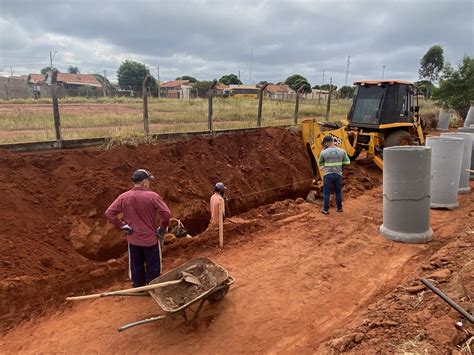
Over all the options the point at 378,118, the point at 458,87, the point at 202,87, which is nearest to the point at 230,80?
the point at 202,87

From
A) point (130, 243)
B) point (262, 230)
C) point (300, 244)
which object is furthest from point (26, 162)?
point (300, 244)

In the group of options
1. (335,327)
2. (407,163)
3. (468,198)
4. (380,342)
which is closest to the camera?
(380,342)

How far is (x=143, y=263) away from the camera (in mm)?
5328

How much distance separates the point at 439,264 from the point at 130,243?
4.38 meters

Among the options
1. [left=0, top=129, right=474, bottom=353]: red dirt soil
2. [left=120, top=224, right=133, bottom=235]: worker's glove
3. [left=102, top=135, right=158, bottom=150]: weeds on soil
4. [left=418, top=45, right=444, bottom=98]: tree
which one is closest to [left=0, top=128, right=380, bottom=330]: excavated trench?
[left=0, top=129, right=474, bottom=353]: red dirt soil

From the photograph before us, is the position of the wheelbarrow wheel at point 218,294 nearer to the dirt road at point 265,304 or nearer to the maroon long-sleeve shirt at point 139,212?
the dirt road at point 265,304

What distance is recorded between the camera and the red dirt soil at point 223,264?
14.1 ft

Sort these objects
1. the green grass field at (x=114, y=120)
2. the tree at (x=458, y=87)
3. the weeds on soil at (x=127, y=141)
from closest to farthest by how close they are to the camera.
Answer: the weeds on soil at (x=127, y=141) < the green grass field at (x=114, y=120) < the tree at (x=458, y=87)

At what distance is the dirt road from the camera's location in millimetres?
4391

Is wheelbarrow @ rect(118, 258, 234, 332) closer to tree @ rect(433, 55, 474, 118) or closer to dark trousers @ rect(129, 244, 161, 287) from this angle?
dark trousers @ rect(129, 244, 161, 287)

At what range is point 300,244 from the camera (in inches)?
277

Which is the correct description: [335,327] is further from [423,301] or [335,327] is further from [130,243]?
[130,243]

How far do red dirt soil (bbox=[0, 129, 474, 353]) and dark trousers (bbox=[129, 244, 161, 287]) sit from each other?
35 centimetres

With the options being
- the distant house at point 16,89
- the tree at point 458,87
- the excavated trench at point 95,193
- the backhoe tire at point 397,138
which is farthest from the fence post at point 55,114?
the distant house at point 16,89
